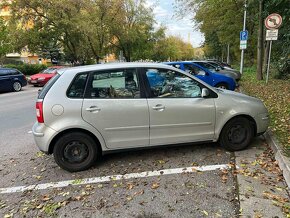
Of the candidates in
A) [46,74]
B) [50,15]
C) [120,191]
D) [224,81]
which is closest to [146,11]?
[50,15]

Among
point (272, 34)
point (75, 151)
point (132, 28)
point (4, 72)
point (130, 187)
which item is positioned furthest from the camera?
point (132, 28)

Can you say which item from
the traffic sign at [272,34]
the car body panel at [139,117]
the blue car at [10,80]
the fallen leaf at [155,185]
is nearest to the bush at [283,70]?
the traffic sign at [272,34]

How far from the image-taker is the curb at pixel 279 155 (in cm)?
370

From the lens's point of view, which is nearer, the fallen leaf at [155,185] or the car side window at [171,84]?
the fallen leaf at [155,185]

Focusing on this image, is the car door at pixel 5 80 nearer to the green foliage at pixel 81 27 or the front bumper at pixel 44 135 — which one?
the green foliage at pixel 81 27

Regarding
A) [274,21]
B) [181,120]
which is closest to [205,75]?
[274,21]

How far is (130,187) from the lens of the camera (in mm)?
3781

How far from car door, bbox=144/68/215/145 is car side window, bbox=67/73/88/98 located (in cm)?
102

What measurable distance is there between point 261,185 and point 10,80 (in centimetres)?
1640

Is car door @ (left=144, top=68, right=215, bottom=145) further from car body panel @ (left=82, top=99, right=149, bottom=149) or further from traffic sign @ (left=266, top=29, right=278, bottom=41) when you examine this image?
traffic sign @ (left=266, top=29, right=278, bottom=41)

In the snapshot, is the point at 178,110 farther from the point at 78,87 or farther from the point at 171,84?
the point at 78,87

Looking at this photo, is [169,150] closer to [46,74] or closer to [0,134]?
[0,134]

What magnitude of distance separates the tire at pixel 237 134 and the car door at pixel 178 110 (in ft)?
0.87

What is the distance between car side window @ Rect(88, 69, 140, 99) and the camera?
14.1ft
